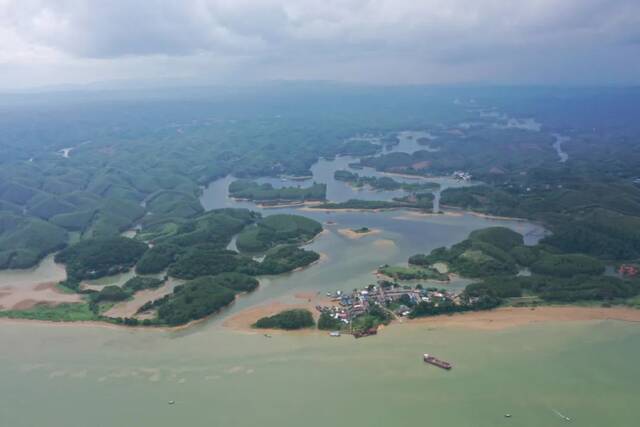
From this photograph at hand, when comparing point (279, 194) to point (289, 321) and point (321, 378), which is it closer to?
point (289, 321)

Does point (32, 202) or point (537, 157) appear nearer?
point (32, 202)

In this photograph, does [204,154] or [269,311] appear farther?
[204,154]

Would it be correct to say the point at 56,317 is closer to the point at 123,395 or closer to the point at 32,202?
the point at 123,395

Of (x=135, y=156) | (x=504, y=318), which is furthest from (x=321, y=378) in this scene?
(x=135, y=156)

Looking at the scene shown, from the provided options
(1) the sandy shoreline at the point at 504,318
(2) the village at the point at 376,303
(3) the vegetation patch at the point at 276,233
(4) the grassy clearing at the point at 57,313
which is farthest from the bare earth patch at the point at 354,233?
(4) the grassy clearing at the point at 57,313

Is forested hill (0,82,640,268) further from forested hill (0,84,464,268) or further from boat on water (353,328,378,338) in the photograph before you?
boat on water (353,328,378,338)

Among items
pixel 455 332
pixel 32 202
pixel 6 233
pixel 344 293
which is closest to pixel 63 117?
pixel 32 202
